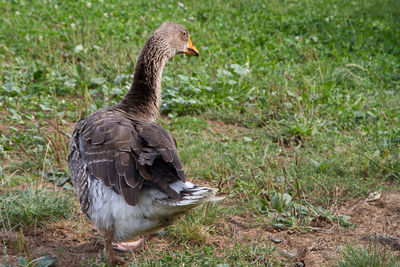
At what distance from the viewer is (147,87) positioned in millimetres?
4727

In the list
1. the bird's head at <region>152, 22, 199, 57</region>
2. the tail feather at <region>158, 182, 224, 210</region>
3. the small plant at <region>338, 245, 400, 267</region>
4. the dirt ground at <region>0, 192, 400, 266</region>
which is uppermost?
the bird's head at <region>152, 22, 199, 57</region>

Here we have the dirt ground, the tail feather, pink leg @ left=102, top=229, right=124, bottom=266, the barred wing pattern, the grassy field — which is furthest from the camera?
the grassy field

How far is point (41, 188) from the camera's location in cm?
456

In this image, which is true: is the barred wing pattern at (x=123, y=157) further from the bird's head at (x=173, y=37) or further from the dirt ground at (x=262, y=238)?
the bird's head at (x=173, y=37)

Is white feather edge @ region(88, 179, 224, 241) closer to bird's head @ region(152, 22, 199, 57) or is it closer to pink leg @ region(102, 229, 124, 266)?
pink leg @ region(102, 229, 124, 266)

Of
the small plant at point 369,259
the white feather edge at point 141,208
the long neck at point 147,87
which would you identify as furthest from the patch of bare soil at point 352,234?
the long neck at point 147,87

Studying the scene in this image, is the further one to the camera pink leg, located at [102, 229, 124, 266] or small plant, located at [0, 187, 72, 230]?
small plant, located at [0, 187, 72, 230]

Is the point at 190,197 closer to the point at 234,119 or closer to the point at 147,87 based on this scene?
the point at 147,87

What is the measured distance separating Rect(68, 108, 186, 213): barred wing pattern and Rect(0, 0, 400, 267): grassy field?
60 centimetres

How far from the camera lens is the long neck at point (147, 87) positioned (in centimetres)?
459

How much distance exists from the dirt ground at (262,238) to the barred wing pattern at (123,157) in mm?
527

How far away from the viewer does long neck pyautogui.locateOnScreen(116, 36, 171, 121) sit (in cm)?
459

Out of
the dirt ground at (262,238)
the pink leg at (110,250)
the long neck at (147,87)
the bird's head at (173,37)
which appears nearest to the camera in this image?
the pink leg at (110,250)

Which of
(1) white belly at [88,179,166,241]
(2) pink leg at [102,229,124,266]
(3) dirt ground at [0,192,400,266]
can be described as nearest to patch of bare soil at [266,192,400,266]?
(3) dirt ground at [0,192,400,266]
